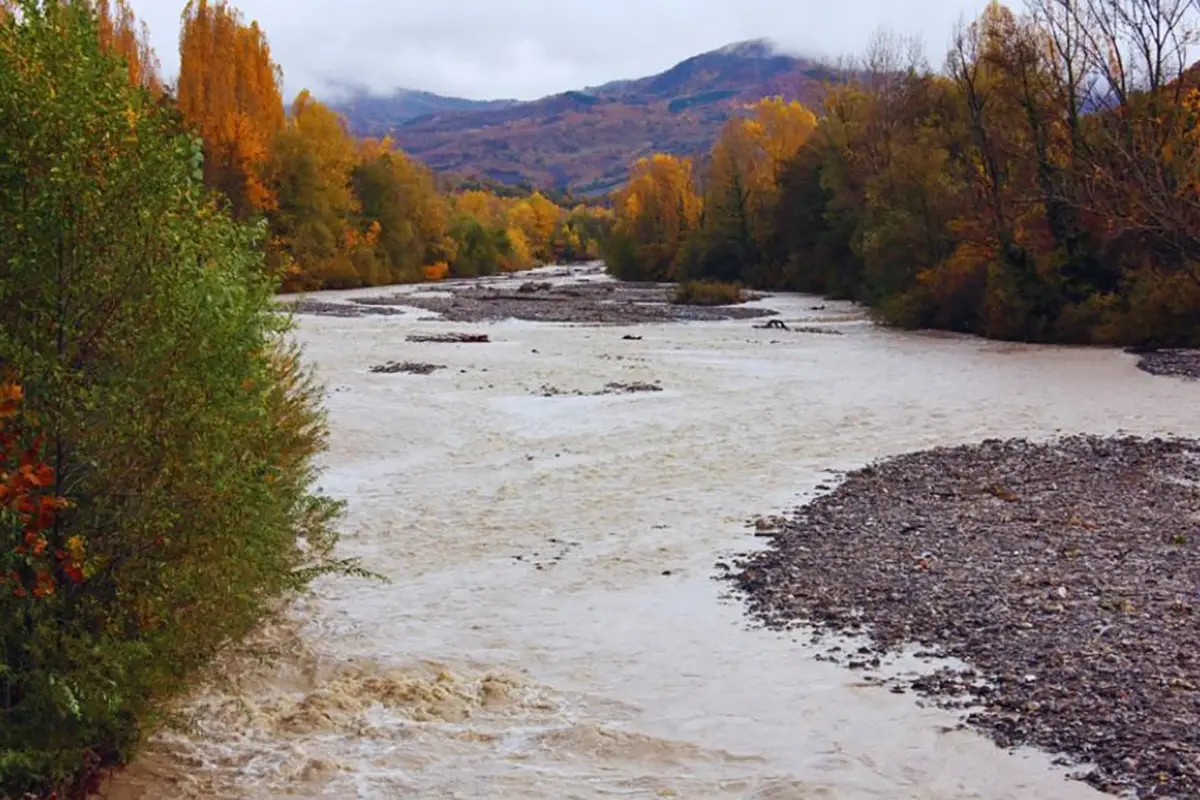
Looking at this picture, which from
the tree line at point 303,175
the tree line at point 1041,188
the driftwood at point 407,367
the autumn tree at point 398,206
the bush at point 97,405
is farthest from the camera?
the autumn tree at point 398,206

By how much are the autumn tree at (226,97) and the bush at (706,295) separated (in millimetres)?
22245

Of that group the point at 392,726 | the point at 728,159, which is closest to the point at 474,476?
the point at 392,726

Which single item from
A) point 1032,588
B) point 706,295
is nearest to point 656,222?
point 706,295

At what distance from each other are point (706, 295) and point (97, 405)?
164 feet

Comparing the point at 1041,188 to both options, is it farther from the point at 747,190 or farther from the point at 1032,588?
the point at 747,190

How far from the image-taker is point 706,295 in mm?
54562

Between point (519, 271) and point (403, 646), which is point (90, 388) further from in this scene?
point (519, 271)

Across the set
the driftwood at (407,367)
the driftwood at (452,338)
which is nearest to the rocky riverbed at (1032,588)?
the driftwood at (407,367)

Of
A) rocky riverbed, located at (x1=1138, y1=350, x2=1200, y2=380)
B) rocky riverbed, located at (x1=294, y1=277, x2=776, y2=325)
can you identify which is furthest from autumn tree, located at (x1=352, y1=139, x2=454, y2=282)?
rocky riverbed, located at (x1=1138, y1=350, x2=1200, y2=380)

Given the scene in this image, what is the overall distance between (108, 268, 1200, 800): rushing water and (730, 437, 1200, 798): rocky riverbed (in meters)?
0.41

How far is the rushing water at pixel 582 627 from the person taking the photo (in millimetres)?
6754

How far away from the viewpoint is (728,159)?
2758 inches

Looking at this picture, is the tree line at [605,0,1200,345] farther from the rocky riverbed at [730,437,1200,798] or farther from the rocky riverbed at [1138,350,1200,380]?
the rocky riverbed at [730,437,1200,798]

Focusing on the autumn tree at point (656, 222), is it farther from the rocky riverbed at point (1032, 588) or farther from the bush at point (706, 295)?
the rocky riverbed at point (1032, 588)
